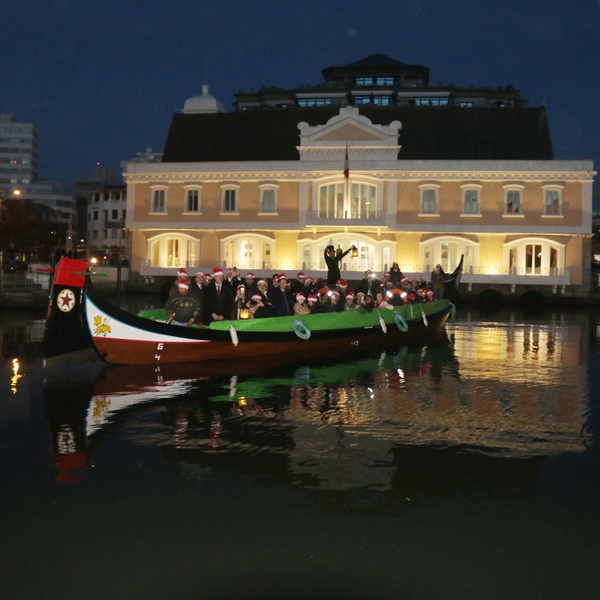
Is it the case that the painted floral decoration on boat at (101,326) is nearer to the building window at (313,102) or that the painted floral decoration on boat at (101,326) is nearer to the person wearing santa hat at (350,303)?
the person wearing santa hat at (350,303)

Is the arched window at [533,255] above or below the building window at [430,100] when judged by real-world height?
below

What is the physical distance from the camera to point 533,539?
6719 millimetres

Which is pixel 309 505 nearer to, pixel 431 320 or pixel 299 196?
pixel 431 320

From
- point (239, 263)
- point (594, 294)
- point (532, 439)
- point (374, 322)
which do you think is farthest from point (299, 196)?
point (532, 439)

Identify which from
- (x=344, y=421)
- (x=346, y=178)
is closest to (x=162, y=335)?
(x=344, y=421)

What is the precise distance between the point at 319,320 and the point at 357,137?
33023mm

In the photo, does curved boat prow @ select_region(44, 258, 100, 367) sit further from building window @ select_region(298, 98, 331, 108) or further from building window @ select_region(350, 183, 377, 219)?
building window @ select_region(298, 98, 331, 108)

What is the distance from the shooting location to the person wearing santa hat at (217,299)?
1828cm

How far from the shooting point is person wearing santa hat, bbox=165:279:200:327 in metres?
16.9

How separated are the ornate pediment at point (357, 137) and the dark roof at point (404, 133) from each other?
187 cm

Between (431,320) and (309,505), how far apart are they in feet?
58.9

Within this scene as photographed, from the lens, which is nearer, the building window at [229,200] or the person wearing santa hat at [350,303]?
the person wearing santa hat at [350,303]

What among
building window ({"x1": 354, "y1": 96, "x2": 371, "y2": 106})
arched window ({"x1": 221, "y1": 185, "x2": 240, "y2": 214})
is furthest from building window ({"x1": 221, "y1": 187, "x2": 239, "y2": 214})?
building window ({"x1": 354, "y1": 96, "x2": 371, "y2": 106})

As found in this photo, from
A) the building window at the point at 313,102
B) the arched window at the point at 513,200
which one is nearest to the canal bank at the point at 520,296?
the arched window at the point at 513,200
